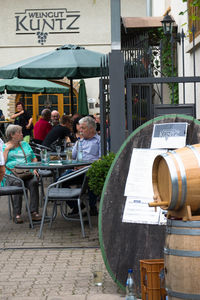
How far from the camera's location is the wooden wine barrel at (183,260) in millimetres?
3318

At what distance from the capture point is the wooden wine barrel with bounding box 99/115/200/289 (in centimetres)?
456

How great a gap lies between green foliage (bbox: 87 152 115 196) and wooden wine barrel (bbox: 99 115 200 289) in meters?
1.12

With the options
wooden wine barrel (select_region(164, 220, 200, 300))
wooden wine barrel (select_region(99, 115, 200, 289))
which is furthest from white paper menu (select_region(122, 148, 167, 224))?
wooden wine barrel (select_region(164, 220, 200, 300))

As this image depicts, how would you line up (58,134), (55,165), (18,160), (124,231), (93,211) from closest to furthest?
1. (124,231)
2. (55,165)
3. (93,211)
4. (18,160)
5. (58,134)

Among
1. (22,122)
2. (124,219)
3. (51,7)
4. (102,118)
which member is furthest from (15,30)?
(124,219)

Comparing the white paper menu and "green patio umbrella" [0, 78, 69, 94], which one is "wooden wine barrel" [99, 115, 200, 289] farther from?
"green patio umbrella" [0, 78, 69, 94]

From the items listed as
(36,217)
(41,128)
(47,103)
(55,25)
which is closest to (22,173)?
(36,217)

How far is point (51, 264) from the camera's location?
18.7ft

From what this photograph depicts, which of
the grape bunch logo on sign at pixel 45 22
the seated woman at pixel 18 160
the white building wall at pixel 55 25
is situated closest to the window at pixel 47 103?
the white building wall at pixel 55 25

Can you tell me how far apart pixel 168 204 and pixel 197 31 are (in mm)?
6519

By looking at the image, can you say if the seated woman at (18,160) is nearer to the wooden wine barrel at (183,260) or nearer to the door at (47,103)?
the wooden wine barrel at (183,260)

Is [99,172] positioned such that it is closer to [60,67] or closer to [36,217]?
[36,217]

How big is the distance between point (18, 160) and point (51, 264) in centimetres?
278

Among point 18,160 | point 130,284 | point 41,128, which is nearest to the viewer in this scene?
point 130,284
